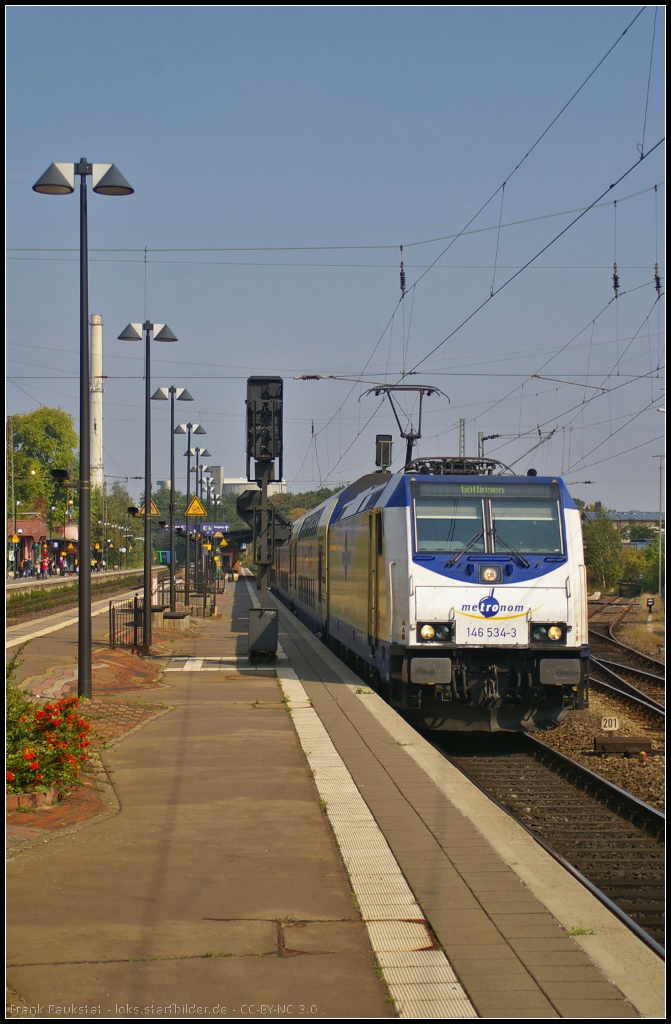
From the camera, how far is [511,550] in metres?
13.2

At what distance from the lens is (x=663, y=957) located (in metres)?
5.47

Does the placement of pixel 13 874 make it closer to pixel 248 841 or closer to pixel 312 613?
pixel 248 841

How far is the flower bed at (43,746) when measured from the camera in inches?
312

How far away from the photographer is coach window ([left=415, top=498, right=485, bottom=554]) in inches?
521

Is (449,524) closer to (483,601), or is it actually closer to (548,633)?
(483,601)

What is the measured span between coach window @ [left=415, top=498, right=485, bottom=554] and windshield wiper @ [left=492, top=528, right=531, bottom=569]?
16 centimetres

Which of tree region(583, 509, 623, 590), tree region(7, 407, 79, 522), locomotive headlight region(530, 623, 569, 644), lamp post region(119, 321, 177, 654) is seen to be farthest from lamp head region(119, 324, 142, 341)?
tree region(7, 407, 79, 522)

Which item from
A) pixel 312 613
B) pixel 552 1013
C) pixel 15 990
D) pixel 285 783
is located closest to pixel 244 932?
pixel 15 990

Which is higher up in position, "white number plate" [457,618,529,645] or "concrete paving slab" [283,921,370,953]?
"white number plate" [457,618,529,645]

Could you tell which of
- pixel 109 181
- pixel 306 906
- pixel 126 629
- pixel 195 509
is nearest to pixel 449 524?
pixel 109 181

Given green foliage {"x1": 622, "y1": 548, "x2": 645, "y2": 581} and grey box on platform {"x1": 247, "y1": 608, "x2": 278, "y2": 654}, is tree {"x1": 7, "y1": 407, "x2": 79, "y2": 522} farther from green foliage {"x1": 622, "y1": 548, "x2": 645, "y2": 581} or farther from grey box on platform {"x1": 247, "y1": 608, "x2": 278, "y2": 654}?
grey box on platform {"x1": 247, "y1": 608, "x2": 278, "y2": 654}

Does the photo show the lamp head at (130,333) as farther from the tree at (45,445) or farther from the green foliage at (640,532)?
the green foliage at (640,532)

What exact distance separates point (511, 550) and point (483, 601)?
812 mm

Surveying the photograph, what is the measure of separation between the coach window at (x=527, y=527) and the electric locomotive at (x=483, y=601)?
1 cm
